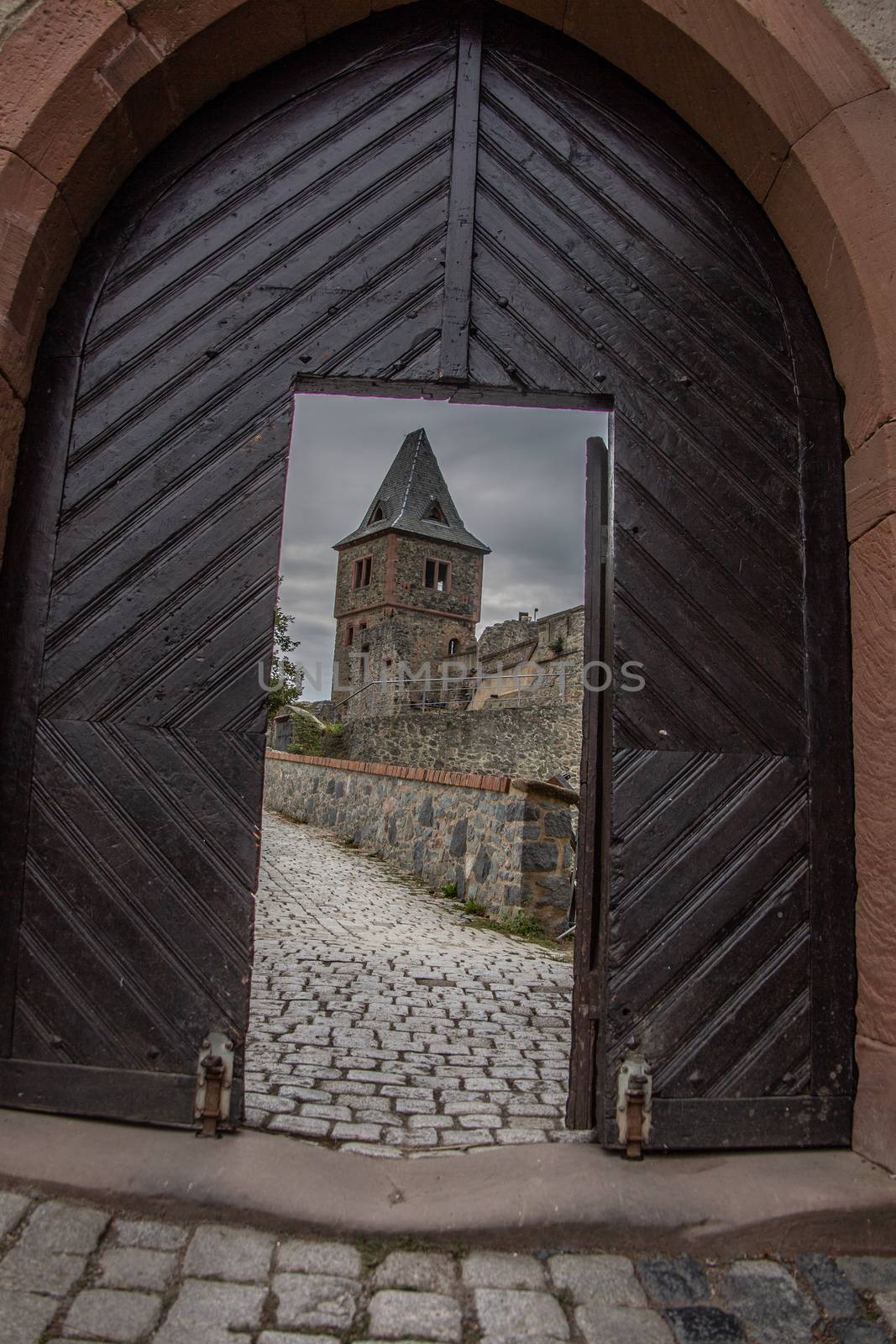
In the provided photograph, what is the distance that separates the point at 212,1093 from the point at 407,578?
118ft

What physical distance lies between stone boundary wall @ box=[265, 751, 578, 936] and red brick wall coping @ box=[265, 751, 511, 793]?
2 cm

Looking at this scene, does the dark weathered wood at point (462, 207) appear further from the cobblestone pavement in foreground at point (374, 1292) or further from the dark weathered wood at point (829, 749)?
the cobblestone pavement in foreground at point (374, 1292)

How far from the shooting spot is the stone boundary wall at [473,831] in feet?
23.8

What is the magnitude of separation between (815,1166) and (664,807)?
3.16 feet

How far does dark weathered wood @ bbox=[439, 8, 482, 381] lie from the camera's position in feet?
8.63

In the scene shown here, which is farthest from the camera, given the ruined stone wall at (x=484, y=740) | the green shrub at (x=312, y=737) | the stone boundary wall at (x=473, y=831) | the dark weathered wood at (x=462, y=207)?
the green shrub at (x=312, y=737)

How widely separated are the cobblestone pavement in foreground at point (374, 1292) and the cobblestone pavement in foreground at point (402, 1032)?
0.54 metres

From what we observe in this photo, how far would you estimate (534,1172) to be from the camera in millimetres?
2186

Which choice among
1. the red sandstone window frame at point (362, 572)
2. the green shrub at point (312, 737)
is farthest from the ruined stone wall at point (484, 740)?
the red sandstone window frame at point (362, 572)

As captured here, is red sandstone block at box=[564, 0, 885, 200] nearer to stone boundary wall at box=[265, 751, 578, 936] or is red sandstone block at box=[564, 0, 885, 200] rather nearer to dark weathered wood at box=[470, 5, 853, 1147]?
dark weathered wood at box=[470, 5, 853, 1147]

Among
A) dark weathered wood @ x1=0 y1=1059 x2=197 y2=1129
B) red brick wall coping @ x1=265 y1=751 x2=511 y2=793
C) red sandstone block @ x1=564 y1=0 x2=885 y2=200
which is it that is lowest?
dark weathered wood @ x1=0 y1=1059 x2=197 y2=1129

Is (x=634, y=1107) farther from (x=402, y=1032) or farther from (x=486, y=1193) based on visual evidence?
(x=402, y=1032)

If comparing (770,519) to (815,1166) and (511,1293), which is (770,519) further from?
(511,1293)

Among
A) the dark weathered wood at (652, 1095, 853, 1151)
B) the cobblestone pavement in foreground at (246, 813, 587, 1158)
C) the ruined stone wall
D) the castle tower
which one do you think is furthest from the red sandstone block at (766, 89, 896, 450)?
the castle tower
